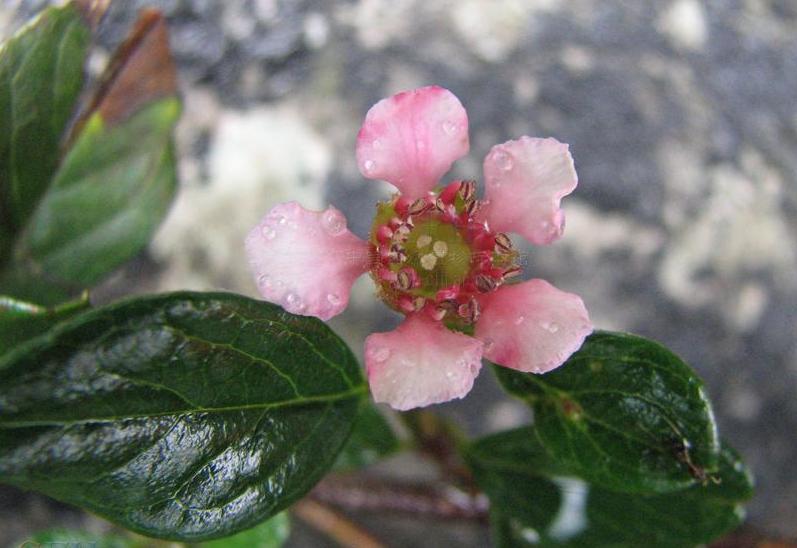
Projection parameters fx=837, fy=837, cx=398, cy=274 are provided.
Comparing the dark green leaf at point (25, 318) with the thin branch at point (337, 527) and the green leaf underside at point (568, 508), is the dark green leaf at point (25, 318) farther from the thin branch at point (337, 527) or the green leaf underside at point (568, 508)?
the thin branch at point (337, 527)

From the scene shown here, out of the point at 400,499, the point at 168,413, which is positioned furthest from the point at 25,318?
the point at 400,499

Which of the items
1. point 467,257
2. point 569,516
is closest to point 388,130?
point 467,257

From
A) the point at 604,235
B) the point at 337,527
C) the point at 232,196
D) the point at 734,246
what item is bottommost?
the point at 337,527

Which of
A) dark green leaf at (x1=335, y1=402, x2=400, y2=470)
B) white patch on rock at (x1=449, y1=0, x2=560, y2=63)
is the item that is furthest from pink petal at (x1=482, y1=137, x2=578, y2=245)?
white patch on rock at (x1=449, y1=0, x2=560, y2=63)

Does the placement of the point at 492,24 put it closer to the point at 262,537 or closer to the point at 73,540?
the point at 262,537

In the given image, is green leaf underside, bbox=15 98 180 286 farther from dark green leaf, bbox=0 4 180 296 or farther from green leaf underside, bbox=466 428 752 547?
green leaf underside, bbox=466 428 752 547

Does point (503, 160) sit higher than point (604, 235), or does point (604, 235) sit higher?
point (503, 160)

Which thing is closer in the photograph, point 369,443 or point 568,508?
point 568,508
